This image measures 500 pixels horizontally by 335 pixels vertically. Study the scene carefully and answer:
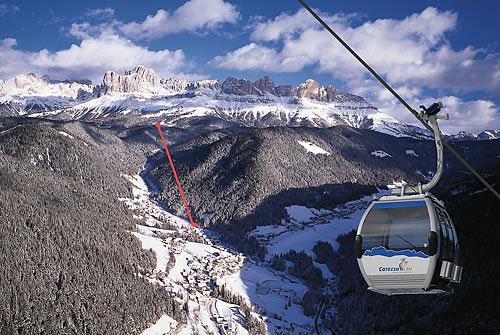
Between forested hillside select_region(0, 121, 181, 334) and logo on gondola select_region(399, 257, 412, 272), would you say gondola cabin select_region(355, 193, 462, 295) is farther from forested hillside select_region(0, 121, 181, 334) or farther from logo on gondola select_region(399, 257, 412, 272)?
forested hillside select_region(0, 121, 181, 334)

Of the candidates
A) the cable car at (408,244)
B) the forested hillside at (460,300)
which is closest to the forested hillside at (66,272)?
the forested hillside at (460,300)

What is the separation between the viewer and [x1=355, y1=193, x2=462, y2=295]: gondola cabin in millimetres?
16234

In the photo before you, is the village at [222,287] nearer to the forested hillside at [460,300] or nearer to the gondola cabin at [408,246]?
the forested hillside at [460,300]

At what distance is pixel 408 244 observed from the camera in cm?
1680

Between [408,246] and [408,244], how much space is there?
76mm

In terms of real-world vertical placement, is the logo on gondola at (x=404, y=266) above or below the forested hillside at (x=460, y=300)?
above

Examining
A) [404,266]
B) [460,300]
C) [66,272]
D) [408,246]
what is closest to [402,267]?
[404,266]

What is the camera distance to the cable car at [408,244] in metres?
16.2

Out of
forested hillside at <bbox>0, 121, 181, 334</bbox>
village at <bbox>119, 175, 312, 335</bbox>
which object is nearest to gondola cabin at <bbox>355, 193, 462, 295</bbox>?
village at <bbox>119, 175, 312, 335</bbox>

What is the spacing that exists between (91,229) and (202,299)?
5721cm

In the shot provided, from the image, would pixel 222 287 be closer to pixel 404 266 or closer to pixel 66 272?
pixel 66 272

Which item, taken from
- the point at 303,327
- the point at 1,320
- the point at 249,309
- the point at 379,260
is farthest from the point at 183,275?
the point at 379,260

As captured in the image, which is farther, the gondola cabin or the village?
the village

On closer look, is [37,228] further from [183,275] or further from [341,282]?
[341,282]
